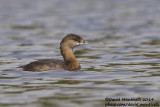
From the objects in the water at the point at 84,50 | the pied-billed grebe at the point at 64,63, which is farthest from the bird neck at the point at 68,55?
the water at the point at 84,50

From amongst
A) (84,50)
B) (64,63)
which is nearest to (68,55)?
(64,63)

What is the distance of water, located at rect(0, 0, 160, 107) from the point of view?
34.7 ft

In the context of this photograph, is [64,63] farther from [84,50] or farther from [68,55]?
[84,50]

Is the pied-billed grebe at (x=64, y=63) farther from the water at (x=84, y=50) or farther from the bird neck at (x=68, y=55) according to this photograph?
the water at (x=84, y=50)

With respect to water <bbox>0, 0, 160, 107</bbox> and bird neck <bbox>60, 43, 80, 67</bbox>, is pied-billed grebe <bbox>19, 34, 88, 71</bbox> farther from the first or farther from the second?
water <bbox>0, 0, 160, 107</bbox>

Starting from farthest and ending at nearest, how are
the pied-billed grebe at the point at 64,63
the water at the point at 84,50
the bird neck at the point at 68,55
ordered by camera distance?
the bird neck at the point at 68,55, the pied-billed grebe at the point at 64,63, the water at the point at 84,50

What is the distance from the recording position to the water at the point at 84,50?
10.6m

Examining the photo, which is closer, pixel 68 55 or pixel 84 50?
pixel 68 55

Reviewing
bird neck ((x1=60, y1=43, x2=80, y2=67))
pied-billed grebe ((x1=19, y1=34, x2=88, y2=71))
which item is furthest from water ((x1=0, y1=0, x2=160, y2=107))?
bird neck ((x1=60, y1=43, x2=80, y2=67))

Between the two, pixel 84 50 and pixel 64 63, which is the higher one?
pixel 84 50

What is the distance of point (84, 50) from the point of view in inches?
735

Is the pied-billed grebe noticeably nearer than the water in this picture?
No

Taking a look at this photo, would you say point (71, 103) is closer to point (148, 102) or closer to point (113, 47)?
point (148, 102)

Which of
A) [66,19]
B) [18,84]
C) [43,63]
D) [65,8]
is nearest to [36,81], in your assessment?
[18,84]
